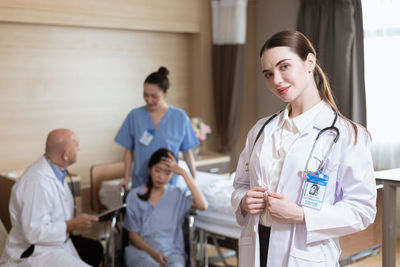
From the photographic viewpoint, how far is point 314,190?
5.49ft

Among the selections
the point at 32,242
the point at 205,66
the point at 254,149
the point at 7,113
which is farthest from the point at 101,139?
the point at 254,149

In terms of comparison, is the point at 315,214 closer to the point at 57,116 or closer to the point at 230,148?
the point at 57,116

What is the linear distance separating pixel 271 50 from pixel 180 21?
148 inches

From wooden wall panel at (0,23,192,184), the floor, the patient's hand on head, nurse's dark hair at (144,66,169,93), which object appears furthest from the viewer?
wooden wall panel at (0,23,192,184)

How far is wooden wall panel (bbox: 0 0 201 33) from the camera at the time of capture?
14.0 feet

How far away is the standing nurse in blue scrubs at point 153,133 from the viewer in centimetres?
379

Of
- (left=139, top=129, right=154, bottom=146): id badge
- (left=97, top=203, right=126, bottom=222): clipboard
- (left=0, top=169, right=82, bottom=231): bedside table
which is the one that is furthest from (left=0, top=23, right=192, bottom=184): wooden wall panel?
(left=97, top=203, right=126, bottom=222): clipboard

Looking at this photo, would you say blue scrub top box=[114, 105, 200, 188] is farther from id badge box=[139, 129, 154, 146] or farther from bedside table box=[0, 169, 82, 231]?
bedside table box=[0, 169, 82, 231]

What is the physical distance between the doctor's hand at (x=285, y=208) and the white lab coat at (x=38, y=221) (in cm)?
168

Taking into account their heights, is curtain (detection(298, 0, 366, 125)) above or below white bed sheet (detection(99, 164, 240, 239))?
above

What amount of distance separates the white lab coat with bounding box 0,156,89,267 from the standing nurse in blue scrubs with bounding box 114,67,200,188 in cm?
81

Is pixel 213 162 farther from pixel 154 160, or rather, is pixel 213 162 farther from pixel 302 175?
pixel 302 175

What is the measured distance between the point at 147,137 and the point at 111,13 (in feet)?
5.19

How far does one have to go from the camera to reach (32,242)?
9.60 feet
